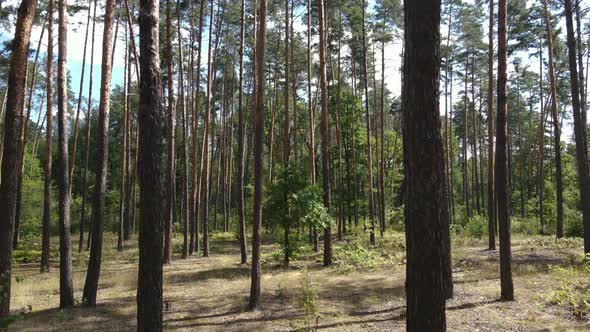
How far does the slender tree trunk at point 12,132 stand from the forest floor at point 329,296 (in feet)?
3.30

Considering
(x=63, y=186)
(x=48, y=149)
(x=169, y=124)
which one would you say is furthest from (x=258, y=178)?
(x=48, y=149)

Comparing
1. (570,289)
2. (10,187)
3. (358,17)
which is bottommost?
(570,289)

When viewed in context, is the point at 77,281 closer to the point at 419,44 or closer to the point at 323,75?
the point at 323,75

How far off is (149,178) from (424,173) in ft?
12.2

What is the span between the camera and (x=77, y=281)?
48.6 ft

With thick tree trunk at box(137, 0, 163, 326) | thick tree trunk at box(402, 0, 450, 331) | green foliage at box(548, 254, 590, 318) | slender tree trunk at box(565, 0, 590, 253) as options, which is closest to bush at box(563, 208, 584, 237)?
slender tree trunk at box(565, 0, 590, 253)

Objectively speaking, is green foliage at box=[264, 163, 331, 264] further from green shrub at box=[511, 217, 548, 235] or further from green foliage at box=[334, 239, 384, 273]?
green shrub at box=[511, 217, 548, 235]

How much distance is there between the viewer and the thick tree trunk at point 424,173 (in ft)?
11.4

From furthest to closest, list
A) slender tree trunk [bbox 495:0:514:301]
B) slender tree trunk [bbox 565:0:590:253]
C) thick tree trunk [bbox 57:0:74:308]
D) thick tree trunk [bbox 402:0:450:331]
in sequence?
slender tree trunk [bbox 565:0:590:253], thick tree trunk [bbox 57:0:74:308], slender tree trunk [bbox 495:0:514:301], thick tree trunk [bbox 402:0:450:331]

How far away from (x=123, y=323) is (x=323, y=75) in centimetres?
1006

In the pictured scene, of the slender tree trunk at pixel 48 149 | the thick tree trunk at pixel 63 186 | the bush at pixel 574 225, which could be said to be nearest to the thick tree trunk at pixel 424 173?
the thick tree trunk at pixel 63 186

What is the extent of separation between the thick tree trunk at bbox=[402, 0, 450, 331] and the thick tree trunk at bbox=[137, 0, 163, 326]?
3.48 meters

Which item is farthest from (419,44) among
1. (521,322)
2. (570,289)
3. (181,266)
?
(181,266)

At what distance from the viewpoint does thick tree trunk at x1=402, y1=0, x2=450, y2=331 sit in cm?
347
